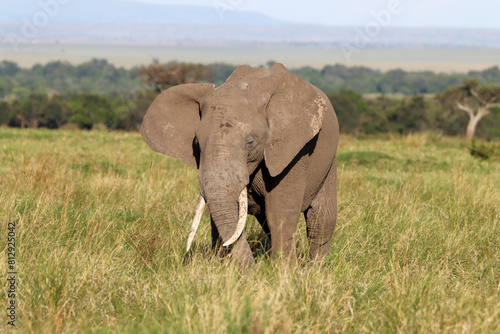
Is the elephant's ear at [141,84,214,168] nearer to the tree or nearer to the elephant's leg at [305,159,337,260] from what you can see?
the elephant's leg at [305,159,337,260]

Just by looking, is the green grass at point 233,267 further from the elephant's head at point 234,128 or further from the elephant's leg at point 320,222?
the elephant's head at point 234,128

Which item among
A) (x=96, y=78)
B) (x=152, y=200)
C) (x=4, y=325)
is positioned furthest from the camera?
(x=96, y=78)

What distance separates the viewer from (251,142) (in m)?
4.15

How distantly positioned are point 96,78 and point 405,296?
16836 cm

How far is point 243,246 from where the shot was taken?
4.41 m

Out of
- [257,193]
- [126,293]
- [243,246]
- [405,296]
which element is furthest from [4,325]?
[405,296]

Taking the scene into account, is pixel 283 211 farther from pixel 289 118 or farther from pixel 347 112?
pixel 347 112

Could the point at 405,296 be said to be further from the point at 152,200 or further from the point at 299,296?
the point at 152,200

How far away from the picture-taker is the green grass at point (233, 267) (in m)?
3.38

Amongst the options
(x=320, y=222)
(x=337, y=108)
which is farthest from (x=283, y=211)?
(x=337, y=108)

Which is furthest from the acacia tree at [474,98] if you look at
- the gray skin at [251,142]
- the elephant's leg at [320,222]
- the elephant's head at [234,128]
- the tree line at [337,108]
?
the elephant's head at [234,128]

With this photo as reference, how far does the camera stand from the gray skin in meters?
3.99

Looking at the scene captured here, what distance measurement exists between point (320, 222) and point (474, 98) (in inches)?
1953

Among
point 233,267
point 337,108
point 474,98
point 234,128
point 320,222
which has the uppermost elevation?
point 234,128
